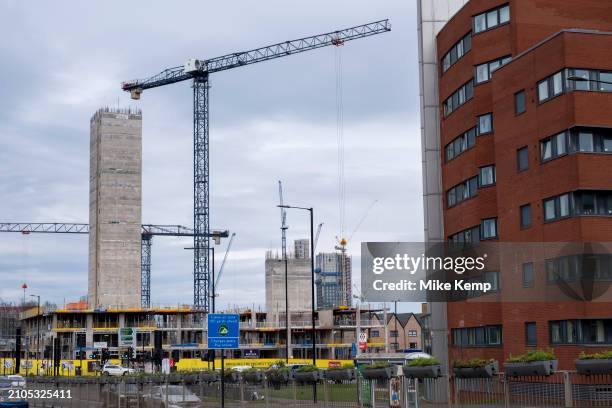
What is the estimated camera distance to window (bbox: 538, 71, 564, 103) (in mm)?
49562

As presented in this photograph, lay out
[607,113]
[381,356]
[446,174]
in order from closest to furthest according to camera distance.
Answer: [607,113] → [446,174] → [381,356]

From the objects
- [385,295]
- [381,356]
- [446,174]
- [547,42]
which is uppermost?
[547,42]

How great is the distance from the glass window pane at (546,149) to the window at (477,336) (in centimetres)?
1191

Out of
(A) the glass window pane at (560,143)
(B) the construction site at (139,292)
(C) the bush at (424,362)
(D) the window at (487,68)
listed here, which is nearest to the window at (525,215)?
(A) the glass window pane at (560,143)

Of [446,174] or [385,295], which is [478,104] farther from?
[385,295]

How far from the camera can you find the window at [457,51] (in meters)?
63.4

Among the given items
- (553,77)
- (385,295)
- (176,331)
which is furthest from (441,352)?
(176,331)

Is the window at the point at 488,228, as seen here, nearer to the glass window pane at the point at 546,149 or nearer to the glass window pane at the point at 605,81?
the glass window pane at the point at 546,149

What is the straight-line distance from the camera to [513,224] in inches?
2142

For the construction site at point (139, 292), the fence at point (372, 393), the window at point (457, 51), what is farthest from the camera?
the construction site at point (139, 292)

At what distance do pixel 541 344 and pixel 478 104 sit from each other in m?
18.4

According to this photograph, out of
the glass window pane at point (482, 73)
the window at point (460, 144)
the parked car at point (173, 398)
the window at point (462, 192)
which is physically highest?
the glass window pane at point (482, 73)

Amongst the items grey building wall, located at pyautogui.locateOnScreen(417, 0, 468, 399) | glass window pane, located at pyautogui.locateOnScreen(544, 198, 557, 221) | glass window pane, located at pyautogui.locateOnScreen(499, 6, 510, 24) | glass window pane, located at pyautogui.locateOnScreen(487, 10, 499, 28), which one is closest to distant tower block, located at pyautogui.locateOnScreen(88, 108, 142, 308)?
grey building wall, located at pyautogui.locateOnScreen(417, 0, 468, 399)

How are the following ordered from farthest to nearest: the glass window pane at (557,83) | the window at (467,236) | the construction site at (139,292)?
the construction site at (139,292), the window at (467,236), the glass window pane at (557,83)
